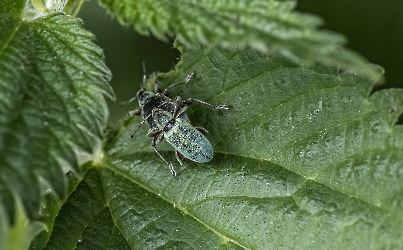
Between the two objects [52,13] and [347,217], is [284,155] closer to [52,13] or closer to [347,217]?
[347,217]

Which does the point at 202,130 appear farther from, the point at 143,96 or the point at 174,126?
the point at 143,96

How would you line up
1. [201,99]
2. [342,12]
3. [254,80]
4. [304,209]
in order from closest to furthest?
[304,209] < [254,80] < [201,99] < [342,12]

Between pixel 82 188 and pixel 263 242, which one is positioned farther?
pixel 82 188

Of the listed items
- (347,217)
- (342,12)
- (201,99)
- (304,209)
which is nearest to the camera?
(347,217)

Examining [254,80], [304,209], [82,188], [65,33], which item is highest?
[65,33]

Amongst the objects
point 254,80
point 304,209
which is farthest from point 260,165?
point 254,80

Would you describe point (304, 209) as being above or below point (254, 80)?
below

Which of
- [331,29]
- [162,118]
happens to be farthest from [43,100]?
[331,29]
